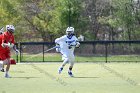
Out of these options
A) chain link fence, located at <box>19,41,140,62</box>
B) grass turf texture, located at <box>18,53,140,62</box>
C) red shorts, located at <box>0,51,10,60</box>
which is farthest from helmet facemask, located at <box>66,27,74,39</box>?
grass turf texture, located at <box>18,53,140,62</box>

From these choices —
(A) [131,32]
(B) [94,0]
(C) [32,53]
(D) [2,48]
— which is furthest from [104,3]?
(D) [2,48]

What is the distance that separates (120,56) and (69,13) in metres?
11.7

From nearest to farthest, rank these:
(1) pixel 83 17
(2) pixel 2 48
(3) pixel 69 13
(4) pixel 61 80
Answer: (4) pixel 61 80 < (2) pixel 2 48 < (3) pixel 69 13 < (1) pixel 83 17

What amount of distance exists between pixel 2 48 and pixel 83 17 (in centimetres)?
2640

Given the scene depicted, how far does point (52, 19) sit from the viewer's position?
143 feet

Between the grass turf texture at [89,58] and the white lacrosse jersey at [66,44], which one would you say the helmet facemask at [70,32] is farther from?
the grass turf texture at [89,58]

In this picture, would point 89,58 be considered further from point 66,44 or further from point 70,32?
point 70,32

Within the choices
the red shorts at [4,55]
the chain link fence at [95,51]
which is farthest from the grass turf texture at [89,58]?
the red shorts at [4,55]

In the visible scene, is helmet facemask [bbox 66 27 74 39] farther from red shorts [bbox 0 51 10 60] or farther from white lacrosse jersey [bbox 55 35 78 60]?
red shorts [bbox 0 51 10 60]

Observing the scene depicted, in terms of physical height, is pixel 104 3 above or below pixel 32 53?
above

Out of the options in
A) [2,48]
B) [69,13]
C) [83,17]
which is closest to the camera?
[2,48]

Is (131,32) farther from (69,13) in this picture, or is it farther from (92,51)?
(92,51)

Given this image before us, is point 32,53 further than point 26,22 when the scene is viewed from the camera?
No

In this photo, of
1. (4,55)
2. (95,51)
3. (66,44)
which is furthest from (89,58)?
(4,55)
